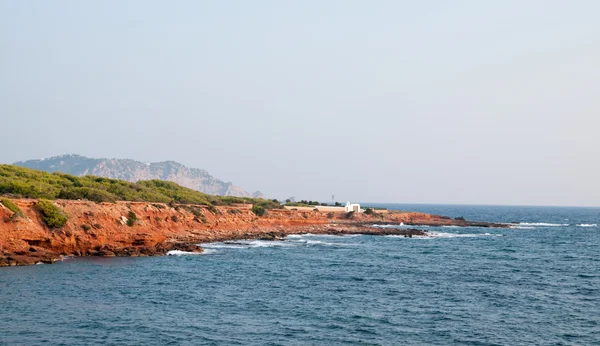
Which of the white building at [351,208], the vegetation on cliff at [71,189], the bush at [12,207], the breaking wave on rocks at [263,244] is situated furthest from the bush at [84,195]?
the white building at [351,208]

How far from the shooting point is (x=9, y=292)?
120ft

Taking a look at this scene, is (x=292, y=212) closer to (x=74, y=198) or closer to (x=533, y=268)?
(x=74, y=198)

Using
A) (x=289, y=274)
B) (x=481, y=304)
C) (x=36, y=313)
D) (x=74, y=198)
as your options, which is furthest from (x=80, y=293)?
(x=74, y=198)

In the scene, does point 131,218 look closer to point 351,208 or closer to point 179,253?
point 179,253

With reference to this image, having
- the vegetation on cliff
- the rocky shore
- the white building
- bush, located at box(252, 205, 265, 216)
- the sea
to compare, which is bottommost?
the sea

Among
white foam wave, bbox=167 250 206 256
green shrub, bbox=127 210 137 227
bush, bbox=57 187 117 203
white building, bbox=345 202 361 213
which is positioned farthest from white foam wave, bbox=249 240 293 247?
white building, bbox=345 202 361 213

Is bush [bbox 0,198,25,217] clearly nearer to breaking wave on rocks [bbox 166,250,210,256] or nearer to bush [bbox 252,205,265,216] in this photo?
breaking wave on rocks [bbox 166,250,210,256]

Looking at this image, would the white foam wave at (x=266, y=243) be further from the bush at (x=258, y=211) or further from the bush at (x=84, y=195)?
the bush at (x=258, y=211)

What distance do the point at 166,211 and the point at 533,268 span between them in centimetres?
4707

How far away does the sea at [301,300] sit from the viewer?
28.6m

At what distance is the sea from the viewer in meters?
28.6

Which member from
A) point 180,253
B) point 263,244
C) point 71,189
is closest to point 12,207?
point 180,253

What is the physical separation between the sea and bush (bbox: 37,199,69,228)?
4.78m

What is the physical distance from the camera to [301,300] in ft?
124
